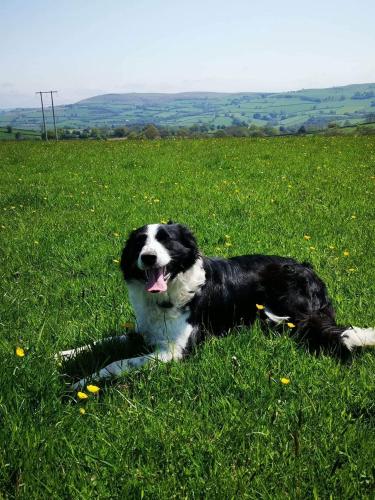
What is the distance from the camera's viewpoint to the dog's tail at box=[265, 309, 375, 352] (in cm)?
370

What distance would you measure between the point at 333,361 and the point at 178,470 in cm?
158

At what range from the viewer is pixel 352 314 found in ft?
14.9

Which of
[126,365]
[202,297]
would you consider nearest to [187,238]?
[202,297]

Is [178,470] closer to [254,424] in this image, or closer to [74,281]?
[254,424]

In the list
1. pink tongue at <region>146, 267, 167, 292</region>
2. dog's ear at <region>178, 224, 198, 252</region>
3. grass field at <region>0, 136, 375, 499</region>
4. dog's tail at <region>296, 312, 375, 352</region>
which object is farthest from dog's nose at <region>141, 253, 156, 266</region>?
dog's tail at <region>296, 312, 375, 352</region>

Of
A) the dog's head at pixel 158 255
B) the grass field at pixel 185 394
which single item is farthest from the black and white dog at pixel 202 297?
the grass field at pixel 185 394

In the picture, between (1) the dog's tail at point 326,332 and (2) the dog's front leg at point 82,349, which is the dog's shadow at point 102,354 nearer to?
(2) the dog's front leg at point 82,349

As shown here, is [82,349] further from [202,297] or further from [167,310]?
[202,297]

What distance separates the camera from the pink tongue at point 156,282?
12.3ft

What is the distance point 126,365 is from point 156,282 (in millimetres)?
676

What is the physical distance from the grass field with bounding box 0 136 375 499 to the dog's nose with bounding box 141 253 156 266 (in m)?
0.80

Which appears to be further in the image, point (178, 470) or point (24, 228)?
point (24, 228)

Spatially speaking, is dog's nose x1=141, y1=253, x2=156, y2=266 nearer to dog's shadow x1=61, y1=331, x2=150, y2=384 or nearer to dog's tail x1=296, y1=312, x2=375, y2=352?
dog's shadow x1=61, y1=331, x2=150, y2=384

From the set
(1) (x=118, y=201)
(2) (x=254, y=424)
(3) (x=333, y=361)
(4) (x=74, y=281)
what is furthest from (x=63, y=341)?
(1) (x=118, y=201)
